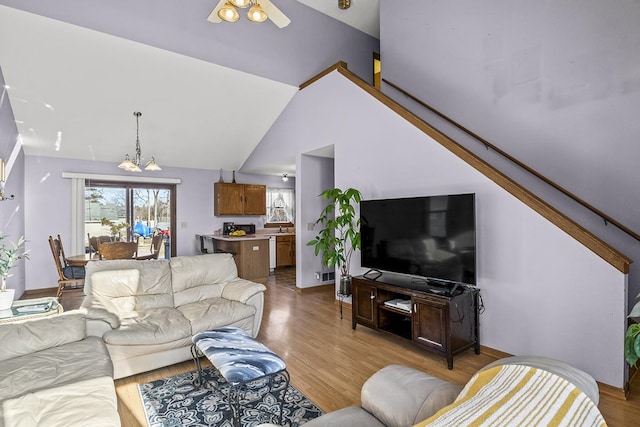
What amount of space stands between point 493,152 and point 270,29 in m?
3.72

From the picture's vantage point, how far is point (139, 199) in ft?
22.7

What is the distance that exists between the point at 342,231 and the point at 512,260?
220 centimetres

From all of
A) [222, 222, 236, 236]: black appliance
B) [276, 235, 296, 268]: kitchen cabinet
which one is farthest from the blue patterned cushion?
[276, 235, 296, 268]: kitchen cabinet

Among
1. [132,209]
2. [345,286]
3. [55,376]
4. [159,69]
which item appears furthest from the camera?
[132,209]

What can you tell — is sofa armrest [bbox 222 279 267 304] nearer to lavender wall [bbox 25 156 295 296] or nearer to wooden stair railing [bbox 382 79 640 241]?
wooden stair railing [bbox 382 79 640 241]

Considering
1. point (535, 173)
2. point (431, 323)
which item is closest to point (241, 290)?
point (431, 323)

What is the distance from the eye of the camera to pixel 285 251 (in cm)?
769

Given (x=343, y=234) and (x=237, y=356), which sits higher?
(x=343, y=234)

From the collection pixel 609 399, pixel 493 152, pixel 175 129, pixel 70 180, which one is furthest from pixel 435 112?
pixel 70 180

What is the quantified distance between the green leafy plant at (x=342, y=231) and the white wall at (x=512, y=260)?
223 millimetres

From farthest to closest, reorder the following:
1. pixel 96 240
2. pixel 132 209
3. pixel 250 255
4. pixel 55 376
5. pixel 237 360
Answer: pixel 132 209, pixel 250 255, pixel 96 240, pixel 237 360, pixel 55 376

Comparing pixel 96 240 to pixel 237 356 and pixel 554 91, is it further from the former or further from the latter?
pixel 554 91

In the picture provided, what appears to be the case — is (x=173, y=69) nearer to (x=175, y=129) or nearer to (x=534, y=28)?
(x=175, y=129)

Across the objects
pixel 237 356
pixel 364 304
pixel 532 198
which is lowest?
pixel 364 304
